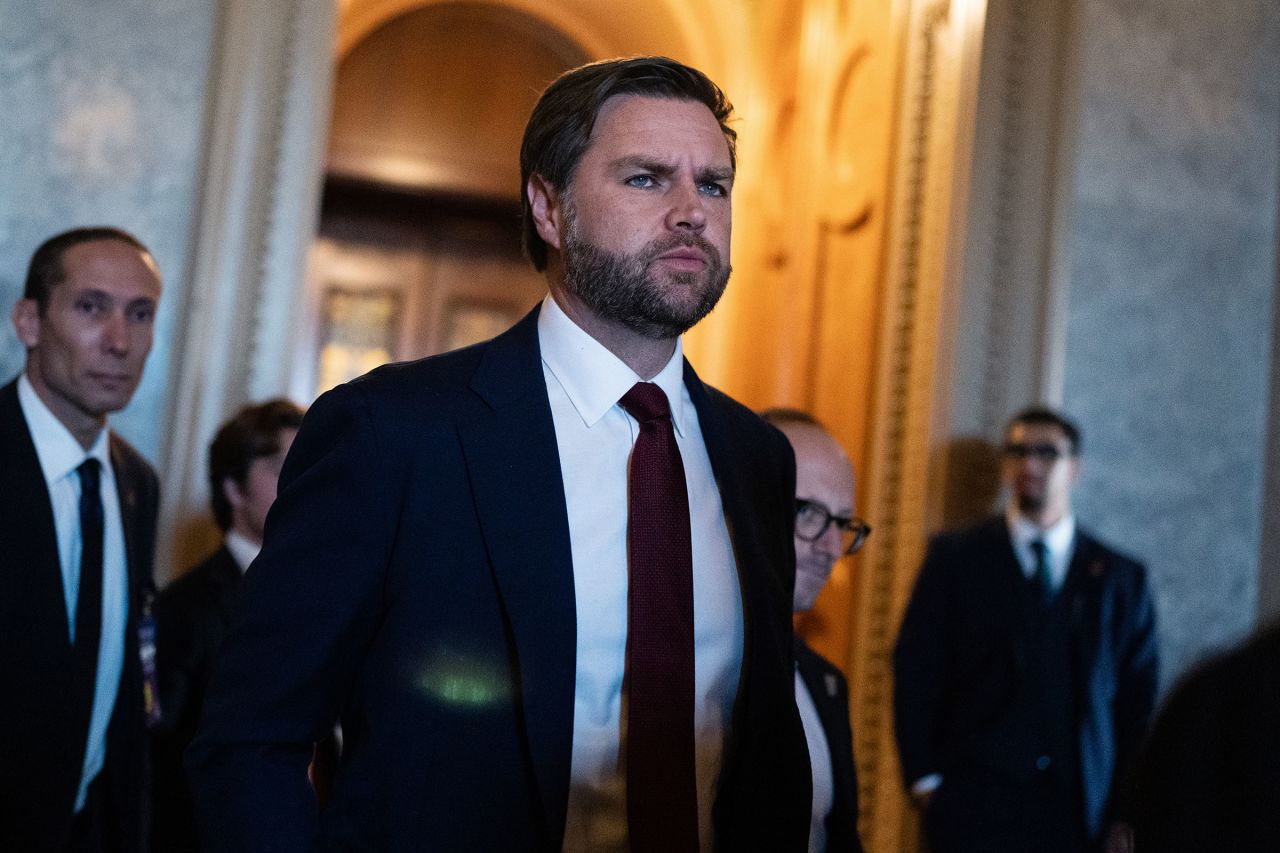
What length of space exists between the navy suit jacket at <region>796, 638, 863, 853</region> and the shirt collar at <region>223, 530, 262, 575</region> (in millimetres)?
1435

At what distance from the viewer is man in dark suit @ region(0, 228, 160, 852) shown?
8.04 ft

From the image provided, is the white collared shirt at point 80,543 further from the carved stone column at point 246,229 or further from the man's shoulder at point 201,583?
the carved stone column at point 246,229

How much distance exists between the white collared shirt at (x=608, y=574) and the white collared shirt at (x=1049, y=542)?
2610 millimetres

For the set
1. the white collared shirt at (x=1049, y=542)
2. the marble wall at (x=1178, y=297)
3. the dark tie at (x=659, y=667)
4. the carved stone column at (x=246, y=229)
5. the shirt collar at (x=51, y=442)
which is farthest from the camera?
the marble wall at (x=1178, y=297)

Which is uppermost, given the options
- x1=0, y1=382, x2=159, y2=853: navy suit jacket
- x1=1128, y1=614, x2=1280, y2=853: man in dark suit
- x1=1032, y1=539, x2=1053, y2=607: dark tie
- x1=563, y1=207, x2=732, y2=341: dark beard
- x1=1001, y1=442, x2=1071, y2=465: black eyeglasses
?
x1=1001, y1=442, x2=1071, y2=465: black eyeglasses

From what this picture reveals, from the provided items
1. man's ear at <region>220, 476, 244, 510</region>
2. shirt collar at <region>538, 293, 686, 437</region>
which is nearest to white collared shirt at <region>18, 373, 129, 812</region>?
man's ear at <region>220, 476, 244, 510</region>

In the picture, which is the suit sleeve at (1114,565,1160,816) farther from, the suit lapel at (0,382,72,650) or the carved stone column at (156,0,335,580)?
the suit lapel at (0,382,72,650)

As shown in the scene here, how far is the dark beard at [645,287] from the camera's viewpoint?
5.83 feet

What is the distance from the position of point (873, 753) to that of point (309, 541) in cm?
399

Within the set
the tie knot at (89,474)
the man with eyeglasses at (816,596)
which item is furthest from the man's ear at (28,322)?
the man with eyeglasses at (816,596)

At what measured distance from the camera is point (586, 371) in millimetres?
1791

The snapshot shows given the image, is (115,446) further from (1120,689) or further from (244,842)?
(1120,689)

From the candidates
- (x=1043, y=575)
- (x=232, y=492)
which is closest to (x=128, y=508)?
(x=232, y=492)

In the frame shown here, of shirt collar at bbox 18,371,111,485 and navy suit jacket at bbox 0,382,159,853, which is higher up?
shirt collar at bbox 18,371,111,485
